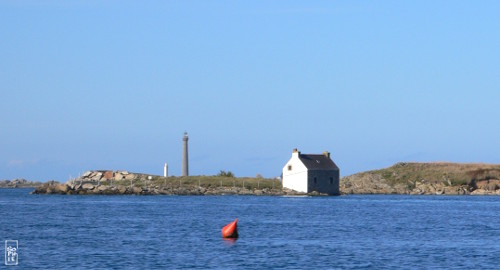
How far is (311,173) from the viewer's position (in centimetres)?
11425

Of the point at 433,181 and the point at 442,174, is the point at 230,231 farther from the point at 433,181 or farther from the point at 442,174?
the point at 442,174

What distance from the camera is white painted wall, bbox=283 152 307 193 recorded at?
375 feet

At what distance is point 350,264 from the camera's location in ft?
139

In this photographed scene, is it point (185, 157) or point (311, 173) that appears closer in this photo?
point (311, 173)

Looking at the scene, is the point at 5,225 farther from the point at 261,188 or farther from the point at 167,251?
the point at 261,188

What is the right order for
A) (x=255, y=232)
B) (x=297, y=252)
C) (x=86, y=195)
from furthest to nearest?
(x=86, y=195) → (x=255, y=232) → (x=297, y=252)

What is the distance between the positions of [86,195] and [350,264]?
8658cm

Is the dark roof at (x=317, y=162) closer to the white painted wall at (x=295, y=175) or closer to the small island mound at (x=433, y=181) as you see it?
the white painted wall at (x=295, y=175)

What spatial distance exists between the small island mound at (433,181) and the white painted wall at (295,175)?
2535 cm

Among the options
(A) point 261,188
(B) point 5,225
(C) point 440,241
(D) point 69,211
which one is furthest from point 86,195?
(C) point 440,241

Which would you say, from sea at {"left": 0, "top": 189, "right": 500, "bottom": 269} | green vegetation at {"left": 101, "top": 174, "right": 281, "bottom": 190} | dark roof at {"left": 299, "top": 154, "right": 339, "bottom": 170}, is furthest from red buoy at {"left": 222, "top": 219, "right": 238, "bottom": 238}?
green vegetation at {"left": 101, "top": 174, "right": 281, "bottom": 190}

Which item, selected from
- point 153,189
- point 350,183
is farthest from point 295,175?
point 350,183

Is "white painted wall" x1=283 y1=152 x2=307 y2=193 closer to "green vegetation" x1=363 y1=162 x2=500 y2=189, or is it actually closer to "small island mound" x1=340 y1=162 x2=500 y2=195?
"small island mound" x1=340 y1=162 x2=500 y2=195

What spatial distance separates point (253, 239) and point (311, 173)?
198 ft
